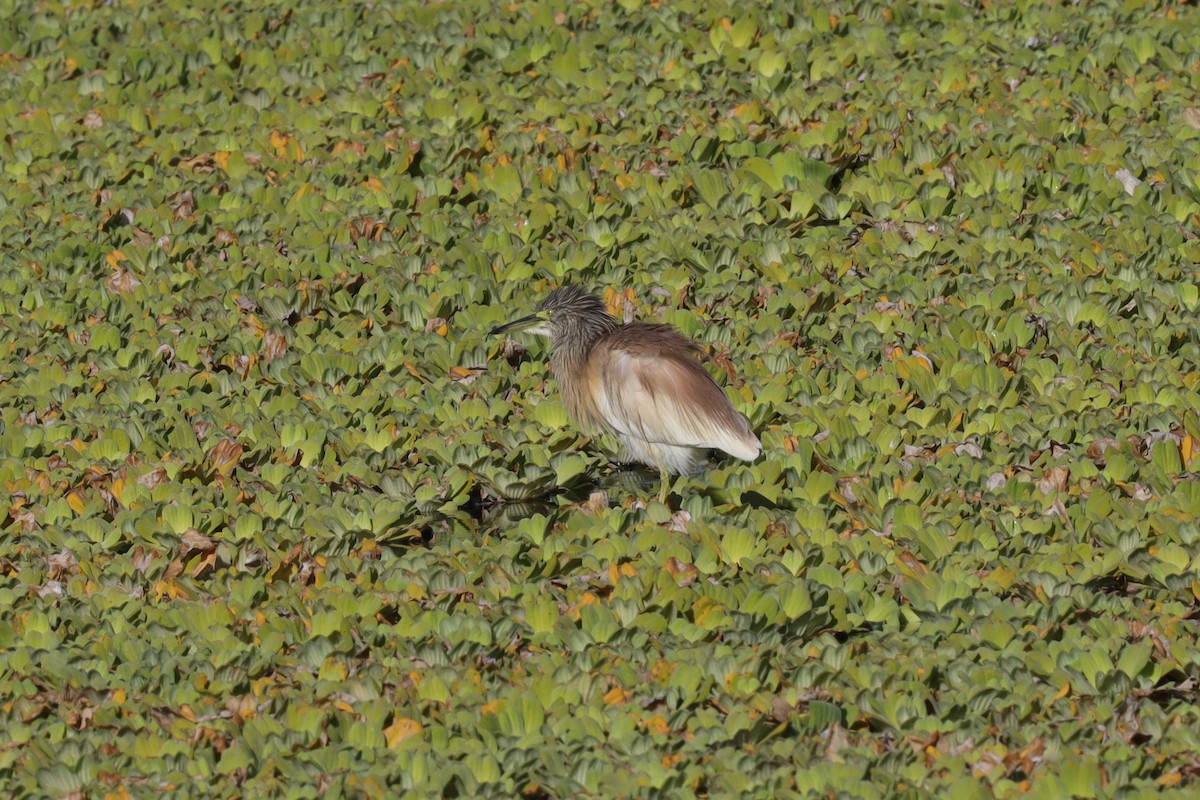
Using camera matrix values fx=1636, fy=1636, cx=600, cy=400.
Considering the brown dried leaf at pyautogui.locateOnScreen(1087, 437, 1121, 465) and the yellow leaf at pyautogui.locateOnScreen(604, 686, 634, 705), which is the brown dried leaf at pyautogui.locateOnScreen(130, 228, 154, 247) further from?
the brown dried leaf at pyautogui.locateOnScreen(1087, 437, 1121, 465)

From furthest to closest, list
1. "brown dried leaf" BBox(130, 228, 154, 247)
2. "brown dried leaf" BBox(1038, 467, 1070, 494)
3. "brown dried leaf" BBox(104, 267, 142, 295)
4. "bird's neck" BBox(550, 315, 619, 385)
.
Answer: "brown dried leaf" BBox(130, 228, 154, 247) → "brown dried leaf" BBox(104, 267, 142, 295) → "bird's neck" BBox(550, 315, 619, 385) → "brown dried leaf" BBox(1038, 467, 1070, 494)

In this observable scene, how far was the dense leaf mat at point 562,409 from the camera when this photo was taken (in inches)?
209

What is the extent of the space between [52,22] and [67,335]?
13.6 ft

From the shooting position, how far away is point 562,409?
7.70m

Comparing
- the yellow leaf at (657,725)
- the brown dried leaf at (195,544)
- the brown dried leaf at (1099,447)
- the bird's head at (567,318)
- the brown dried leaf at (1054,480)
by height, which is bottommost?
the brown dried leaf at (1099,447)

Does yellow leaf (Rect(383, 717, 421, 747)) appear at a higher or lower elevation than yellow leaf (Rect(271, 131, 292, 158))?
lower

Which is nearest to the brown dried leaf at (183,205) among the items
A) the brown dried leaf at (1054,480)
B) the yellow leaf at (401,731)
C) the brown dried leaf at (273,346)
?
the brown dried leaf at (273,346)

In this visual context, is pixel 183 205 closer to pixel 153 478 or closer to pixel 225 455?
pixel 225 455

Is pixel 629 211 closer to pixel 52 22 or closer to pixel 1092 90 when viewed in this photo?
pixel 1092 90

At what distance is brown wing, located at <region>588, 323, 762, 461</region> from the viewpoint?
6.91m

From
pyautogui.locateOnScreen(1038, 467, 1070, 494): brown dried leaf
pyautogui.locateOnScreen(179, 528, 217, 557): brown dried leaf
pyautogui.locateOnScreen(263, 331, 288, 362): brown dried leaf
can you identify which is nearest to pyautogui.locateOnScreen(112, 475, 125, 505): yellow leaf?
pyautogui.locateOnScreen(179, 528, 217, 557): brown dried leaf

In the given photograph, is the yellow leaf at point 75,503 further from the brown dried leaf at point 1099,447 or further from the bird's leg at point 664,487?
the brown dried leaf at point 1099,447

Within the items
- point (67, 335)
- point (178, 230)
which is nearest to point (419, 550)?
point (67, 335)

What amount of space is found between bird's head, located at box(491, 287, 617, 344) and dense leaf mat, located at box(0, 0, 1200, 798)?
279 mm
